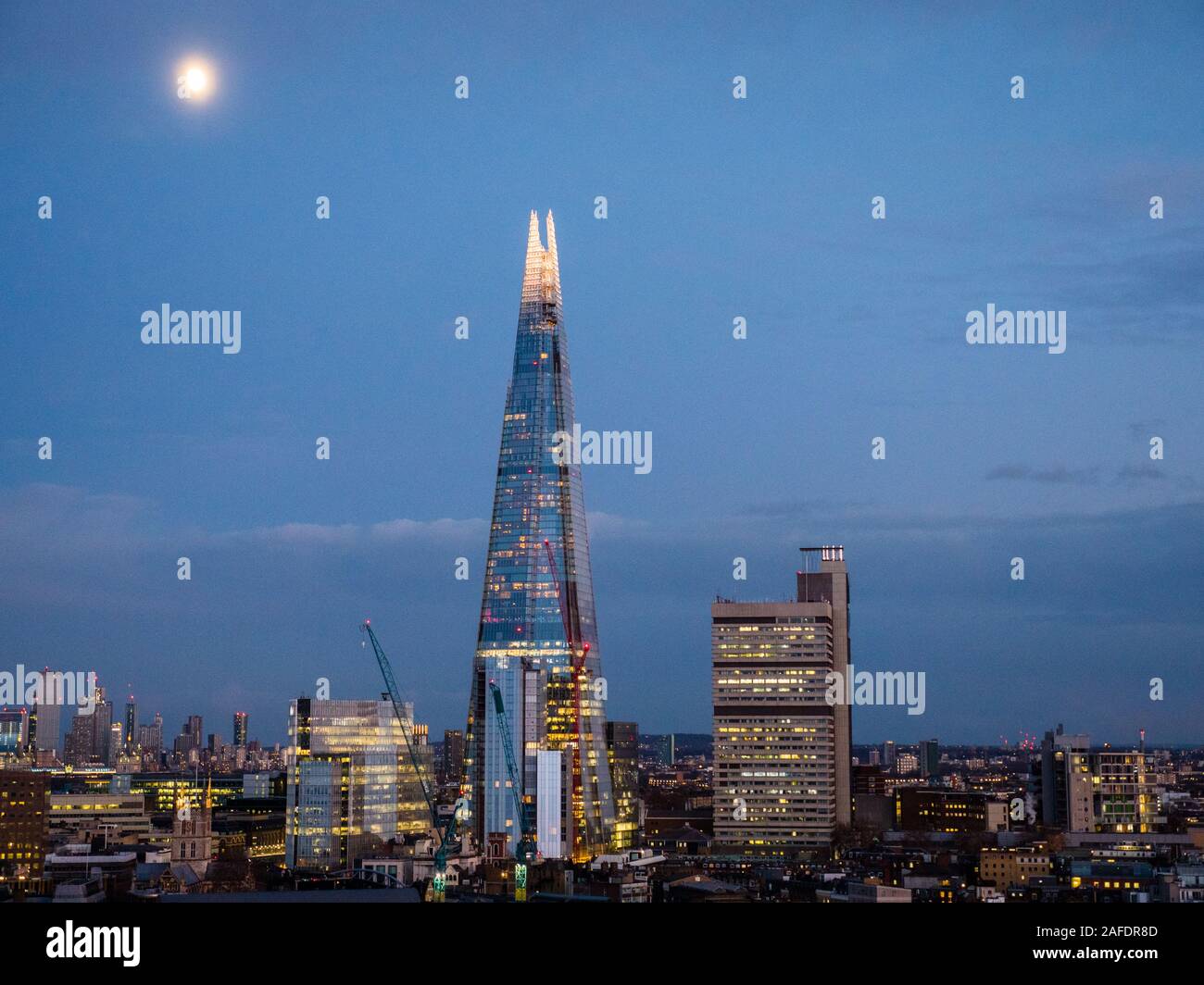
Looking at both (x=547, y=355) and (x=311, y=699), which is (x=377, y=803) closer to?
(x=311, y=699)

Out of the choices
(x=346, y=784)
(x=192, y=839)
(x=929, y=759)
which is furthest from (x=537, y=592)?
(x=929, y=759)

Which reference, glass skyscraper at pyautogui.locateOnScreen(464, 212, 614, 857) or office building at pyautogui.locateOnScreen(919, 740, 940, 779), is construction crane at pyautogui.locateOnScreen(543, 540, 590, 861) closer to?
glass skyscraper at pyautogui.locateOnScreen(464, 212, 614, 857)

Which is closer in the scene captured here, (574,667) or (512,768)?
(512,768)

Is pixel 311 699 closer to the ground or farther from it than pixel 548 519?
closer to the ground

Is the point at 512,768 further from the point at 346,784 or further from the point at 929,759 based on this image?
the point at 929,759
